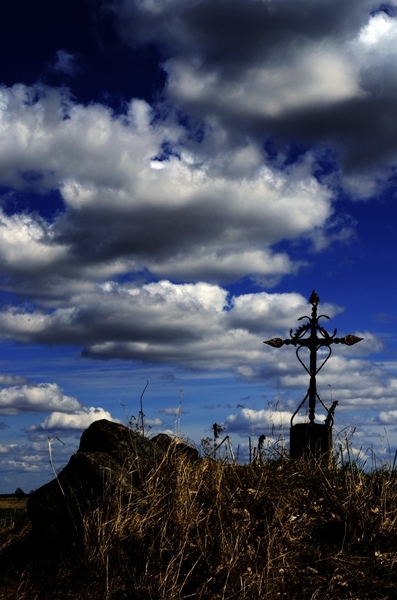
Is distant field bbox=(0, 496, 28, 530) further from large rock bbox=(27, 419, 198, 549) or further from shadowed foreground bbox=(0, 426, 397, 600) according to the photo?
large rock bbox=(27, 419, 198, 549)

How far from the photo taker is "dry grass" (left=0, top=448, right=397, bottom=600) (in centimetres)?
749

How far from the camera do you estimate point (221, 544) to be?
25.2ft

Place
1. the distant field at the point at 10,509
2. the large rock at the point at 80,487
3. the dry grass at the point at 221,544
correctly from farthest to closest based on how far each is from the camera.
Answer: the distant field at the point at 10,509 < the large rock at the point at 80,487 < the dry grass at the point at 221,544

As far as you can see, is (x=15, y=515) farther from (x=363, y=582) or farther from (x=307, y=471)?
(x=363, y=582)

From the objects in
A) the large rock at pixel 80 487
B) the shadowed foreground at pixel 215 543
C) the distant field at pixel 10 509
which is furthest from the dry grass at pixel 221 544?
the distant field at pixel 10 509

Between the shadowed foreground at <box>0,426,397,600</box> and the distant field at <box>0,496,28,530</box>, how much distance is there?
1.52 meters

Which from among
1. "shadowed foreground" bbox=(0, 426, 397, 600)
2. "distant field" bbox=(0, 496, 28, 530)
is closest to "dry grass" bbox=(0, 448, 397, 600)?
"shadowed foreground" bbox=(0, 426, 397, 600)

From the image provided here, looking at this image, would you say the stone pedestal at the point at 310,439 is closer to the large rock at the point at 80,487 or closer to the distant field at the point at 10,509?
the large rock at the point at 80,487

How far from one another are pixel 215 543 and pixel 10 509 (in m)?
5.87

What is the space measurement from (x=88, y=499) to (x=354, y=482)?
349 centimetres

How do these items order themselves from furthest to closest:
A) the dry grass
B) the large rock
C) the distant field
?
the distant field, the large rock, the dry grass

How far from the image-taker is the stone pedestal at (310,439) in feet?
36.2

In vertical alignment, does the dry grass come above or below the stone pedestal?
below

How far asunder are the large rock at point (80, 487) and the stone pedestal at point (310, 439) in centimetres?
278
